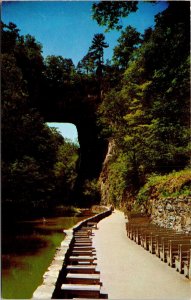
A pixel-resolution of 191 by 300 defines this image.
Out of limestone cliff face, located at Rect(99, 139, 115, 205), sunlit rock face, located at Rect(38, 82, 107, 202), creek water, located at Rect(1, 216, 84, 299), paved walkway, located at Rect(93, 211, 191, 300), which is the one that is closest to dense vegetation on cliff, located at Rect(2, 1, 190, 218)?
A: creek water, located at Rect(1, 216, 84, 299)

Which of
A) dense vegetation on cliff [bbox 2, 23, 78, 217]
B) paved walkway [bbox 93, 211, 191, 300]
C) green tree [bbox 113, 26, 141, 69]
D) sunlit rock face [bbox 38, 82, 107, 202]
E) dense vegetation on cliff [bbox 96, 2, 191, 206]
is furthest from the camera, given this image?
sunlit rock face [bbox 38, 82, 107, 202]

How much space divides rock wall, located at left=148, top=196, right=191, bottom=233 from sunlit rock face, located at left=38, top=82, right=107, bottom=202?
77.2 ft

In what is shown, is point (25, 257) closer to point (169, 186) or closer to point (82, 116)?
point (169, 186)

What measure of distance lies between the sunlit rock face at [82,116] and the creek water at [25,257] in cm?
2016

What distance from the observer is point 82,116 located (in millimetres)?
42656

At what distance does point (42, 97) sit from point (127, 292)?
3500 centimetres

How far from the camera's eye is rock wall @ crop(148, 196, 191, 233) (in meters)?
12.7

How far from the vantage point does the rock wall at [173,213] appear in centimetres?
1270

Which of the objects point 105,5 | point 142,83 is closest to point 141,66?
point 142,83

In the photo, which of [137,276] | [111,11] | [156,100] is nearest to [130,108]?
[156,100]

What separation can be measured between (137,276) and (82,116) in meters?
35.7

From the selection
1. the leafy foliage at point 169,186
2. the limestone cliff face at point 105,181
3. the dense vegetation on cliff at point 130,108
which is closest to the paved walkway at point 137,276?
the leafy foliage at point 169,186

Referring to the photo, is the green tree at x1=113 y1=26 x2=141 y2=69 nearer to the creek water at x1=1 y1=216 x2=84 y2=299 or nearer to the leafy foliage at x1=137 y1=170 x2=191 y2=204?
the leafy foliage at x1=137 y1=170 x2=191 y2=204

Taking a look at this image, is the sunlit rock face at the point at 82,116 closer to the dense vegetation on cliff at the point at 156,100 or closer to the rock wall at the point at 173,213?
the dense vegetation on cliff at the point at 156,100
